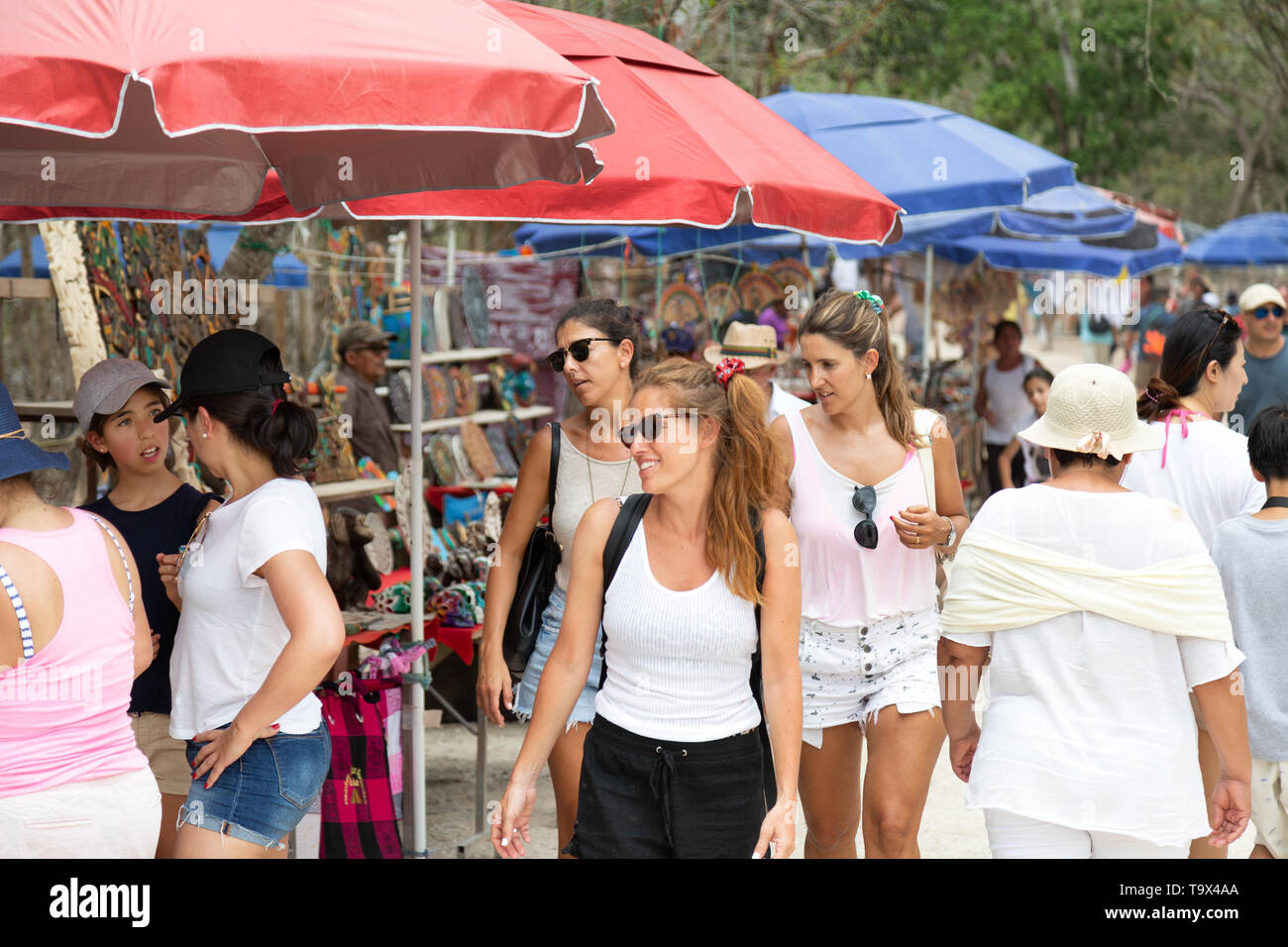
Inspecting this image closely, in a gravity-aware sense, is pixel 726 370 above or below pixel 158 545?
above

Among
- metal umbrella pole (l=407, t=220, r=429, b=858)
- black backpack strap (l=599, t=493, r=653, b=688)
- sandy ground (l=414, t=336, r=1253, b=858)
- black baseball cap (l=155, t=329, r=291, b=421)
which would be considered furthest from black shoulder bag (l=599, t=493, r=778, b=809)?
sandy ground (l=414, t=336, r=1253, b=858)

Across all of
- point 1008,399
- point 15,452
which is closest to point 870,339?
point 15,452

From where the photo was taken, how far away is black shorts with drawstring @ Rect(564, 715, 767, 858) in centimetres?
304

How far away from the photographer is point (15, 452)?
2822 mm

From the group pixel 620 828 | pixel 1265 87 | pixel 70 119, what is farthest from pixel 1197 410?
pixel 1265 87

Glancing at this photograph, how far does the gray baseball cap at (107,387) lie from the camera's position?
3.77 metres

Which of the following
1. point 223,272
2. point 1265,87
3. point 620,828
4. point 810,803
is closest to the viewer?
point 620,828

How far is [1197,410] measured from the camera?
14.8 feet

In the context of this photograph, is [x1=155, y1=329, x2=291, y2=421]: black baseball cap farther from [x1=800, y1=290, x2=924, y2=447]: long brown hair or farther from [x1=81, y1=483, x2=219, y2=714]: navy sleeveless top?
[x1=800, y1=290, x2=924, y2=447]: long brown hair

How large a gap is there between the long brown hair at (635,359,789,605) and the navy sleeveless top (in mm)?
1512

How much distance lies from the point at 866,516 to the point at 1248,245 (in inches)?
792

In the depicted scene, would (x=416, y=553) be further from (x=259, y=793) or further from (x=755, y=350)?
(x=755, y=350)
